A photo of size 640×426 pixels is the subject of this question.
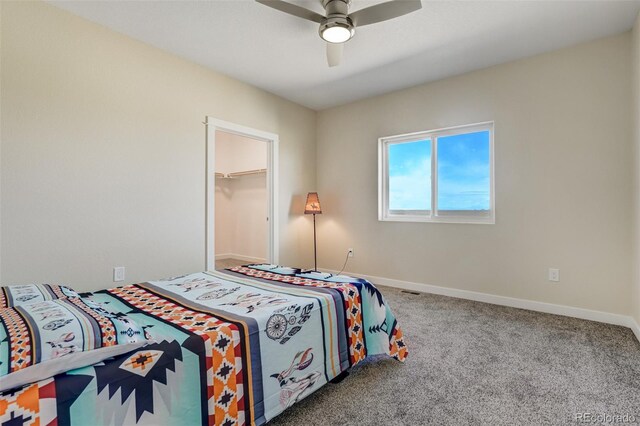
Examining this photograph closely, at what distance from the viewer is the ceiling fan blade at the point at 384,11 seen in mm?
1988

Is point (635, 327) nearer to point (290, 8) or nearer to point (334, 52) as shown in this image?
point (334, 52)

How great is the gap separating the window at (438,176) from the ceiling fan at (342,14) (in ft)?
6.43

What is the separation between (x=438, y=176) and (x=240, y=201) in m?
3.73

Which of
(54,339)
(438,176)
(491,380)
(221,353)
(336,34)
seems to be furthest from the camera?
(438,176)

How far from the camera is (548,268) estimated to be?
3107 millimetres

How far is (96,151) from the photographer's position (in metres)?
2.63

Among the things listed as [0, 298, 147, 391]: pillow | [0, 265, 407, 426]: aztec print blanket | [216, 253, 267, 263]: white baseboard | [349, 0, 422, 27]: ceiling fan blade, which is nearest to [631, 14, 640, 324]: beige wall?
[349, 0, 422, 27]: ceiling fan blade

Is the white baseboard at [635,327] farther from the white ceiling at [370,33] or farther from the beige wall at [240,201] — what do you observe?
the beige wall at [240,201]

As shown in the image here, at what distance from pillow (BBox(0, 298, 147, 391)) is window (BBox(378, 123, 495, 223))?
136 inches

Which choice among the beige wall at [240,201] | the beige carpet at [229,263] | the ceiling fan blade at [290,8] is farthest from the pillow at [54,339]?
the beige wall at [240,201]

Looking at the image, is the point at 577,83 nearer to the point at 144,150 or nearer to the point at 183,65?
the point at 183,65

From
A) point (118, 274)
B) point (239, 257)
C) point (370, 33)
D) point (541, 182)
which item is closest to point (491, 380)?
point (541, 182)

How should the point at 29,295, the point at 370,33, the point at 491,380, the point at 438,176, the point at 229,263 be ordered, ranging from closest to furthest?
the point at 29,295, the point at 491,380, the point at 370,33, the point at 438,176, the point at 229,263

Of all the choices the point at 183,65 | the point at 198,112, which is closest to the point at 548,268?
the point at 198,112
